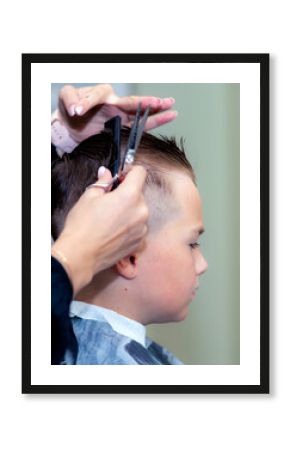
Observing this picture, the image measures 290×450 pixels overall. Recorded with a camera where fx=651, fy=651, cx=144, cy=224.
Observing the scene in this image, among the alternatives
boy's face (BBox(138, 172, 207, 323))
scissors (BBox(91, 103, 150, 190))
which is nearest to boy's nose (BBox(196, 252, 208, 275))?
boy's face (BBox(138, 172, 207, 323))

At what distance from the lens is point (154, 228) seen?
4.73 ft

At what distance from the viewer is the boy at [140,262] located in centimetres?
145

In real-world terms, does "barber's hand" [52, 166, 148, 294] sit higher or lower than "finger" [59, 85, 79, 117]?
lower

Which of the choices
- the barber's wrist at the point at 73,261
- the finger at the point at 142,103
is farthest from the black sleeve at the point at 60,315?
the finger at the point at 142,103

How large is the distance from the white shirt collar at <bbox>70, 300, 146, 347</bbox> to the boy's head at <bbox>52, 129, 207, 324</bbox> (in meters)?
0.01

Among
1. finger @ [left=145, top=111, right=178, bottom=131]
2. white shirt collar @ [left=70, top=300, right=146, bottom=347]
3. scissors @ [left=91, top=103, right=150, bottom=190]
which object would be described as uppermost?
finger @ [left=145, top=111, right=178, bottom=131]

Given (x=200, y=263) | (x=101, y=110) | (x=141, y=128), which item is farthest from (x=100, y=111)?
(x=200, y=263)

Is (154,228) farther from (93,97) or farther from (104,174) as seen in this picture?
(93,97)

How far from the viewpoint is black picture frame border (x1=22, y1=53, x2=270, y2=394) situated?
147 cm

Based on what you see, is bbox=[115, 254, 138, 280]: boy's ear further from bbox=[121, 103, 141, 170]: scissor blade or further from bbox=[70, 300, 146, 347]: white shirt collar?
bbox=[121, 103, 141, 170]: scissor blade

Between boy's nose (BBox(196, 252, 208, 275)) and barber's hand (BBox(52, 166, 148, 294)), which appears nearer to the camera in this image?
barber's hand (BBox(52, 166, 148, 294))

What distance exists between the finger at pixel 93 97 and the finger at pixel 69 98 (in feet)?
0.04
